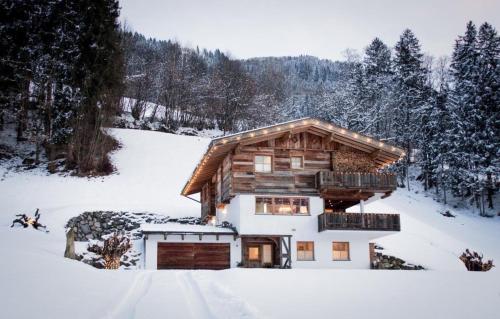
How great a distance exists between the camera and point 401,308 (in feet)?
31.8

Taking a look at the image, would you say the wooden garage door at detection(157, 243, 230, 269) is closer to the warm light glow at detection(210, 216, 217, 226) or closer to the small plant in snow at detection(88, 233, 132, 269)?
the small plant in snow at detection(88, 233, 132, 269)

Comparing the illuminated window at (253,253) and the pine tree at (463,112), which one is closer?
the illuminated window at (253,253)

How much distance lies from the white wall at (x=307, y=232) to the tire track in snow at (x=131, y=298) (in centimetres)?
1265

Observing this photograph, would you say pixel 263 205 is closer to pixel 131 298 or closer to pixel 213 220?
pixel 213 220

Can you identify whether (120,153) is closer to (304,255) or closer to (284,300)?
(304,255)

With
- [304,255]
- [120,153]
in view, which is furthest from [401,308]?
[120,153]

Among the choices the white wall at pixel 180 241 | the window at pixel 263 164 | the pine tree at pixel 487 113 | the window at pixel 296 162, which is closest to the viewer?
the white wall at pixel 180 241

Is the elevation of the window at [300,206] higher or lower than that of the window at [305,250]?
higher

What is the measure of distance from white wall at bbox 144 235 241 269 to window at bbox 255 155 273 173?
4675 millimetres

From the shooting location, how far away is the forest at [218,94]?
39.2 metres

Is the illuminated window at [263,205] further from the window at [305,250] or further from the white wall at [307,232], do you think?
the window at [305,250]

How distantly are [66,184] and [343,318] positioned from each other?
113 ft

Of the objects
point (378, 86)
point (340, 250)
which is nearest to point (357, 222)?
point (340, 250)

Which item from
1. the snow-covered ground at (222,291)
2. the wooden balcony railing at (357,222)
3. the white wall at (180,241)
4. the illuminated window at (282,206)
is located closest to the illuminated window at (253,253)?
the white wall at (180,241)
